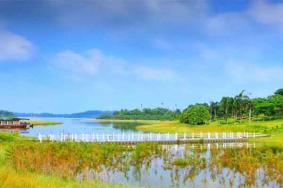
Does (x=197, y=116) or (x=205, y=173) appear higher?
(x=197, y=116)

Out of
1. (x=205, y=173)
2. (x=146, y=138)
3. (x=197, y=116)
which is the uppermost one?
(x=197, y=116)

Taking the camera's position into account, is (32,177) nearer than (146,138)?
Yes

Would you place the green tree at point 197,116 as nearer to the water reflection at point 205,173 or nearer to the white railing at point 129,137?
the white railing at point 129,137

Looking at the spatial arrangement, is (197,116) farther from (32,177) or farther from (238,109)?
(32,177)

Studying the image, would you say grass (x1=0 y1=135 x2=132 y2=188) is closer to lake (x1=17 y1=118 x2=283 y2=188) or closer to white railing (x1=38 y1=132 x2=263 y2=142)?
lake (x1=17 y1=118 x2=283 y2=188)

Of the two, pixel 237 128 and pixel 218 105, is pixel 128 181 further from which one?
pixel 218 105

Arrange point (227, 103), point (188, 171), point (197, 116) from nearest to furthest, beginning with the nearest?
point (188, 171)
point (197, 116)
point (227, 103)

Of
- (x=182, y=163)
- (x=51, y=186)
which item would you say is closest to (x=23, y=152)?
(x=182, y=163)

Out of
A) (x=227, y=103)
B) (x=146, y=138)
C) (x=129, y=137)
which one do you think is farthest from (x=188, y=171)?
(x=227, y=103)

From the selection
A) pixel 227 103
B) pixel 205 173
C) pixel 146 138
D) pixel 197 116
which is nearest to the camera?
pixel 205 173

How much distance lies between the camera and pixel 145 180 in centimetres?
2822

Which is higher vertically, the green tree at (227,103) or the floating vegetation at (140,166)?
the green tree at (227,103)

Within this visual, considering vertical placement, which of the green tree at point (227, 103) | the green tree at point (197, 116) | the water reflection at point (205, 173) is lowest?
the water reflection at point (205, 173)

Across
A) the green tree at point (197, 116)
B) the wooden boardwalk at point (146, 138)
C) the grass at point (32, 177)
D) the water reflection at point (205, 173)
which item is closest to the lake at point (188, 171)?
the water reflection at point (205, 173)
